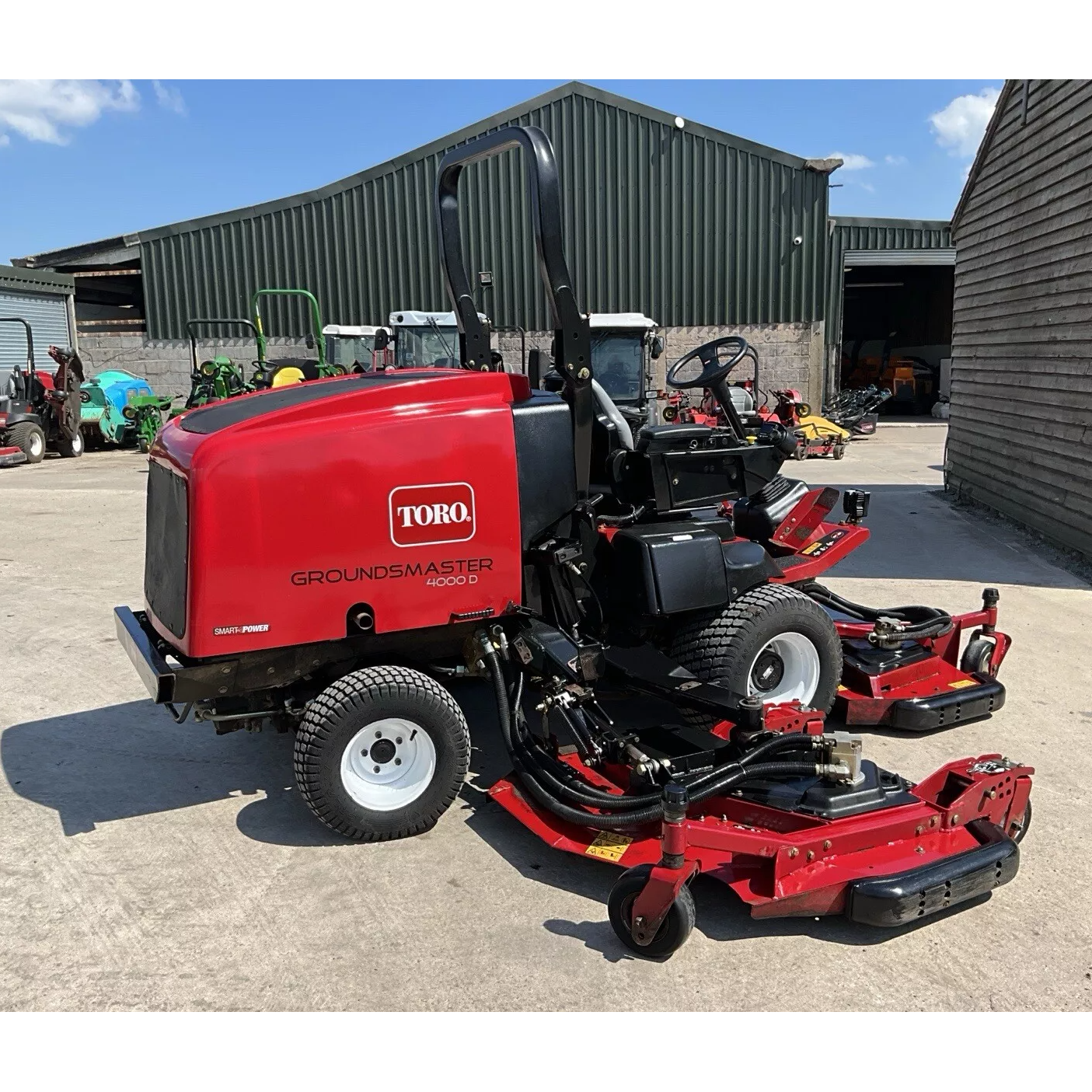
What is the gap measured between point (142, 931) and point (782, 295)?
61.4ft

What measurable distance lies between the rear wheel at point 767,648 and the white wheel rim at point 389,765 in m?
1.05

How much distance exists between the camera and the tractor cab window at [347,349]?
16.8 meters

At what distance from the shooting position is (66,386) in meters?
Answer: 16.4

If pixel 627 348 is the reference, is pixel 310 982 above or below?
below

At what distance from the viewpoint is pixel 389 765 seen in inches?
138

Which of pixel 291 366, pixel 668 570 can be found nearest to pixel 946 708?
pixel 668 570

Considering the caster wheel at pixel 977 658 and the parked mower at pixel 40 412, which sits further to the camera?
the parked mower at pixel 40 412

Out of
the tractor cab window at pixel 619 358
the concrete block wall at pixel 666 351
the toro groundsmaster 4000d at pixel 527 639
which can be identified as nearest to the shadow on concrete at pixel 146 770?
the toro groundsmaster 4000d at pixel 527 639

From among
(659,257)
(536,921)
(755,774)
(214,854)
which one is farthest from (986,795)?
(659,257)

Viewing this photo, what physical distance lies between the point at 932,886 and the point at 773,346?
1791 cm

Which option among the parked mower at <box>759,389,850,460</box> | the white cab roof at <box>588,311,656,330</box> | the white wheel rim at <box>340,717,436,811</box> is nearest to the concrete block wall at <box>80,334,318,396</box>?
the white cab roof at <box>588,311,656,330</box>

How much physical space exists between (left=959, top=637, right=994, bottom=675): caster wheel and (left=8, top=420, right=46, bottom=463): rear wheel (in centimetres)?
1508

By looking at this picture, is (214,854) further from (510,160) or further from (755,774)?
(510,160)

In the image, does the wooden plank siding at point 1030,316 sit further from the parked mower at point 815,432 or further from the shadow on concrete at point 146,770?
the shadow on concrete at point 146,770
